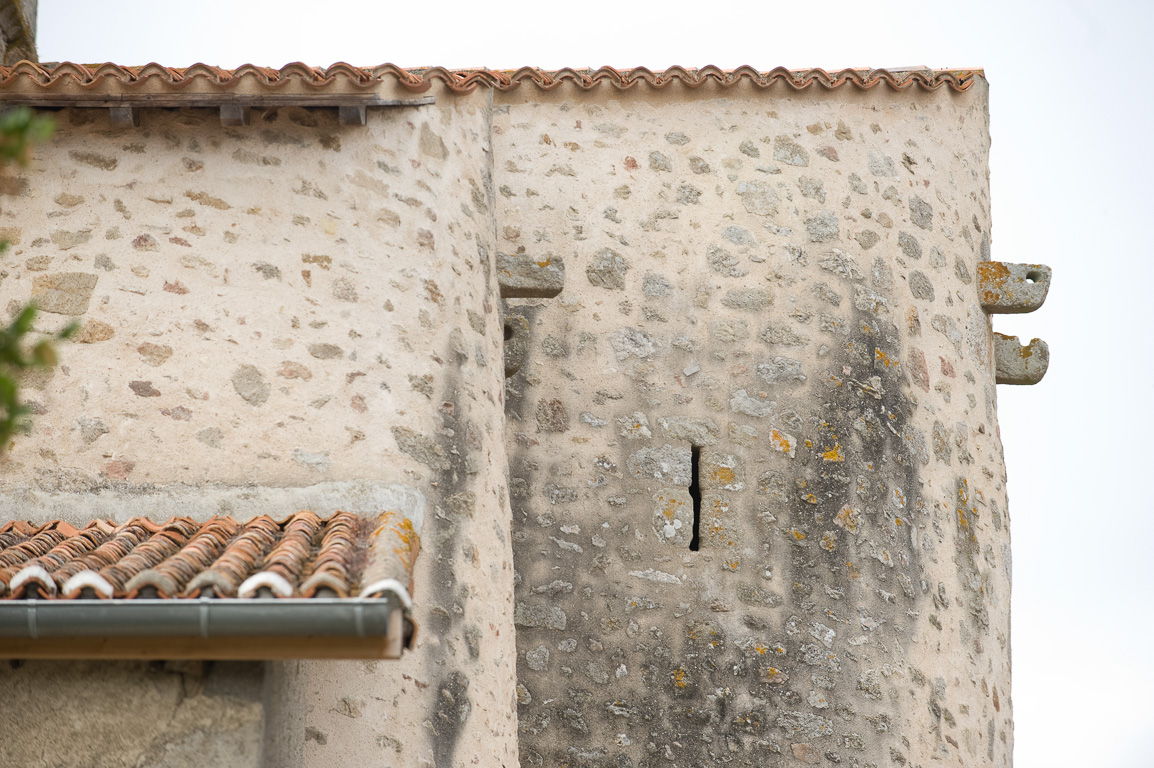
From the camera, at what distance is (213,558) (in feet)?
14.2

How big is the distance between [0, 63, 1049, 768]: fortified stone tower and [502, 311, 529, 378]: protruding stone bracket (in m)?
0.04

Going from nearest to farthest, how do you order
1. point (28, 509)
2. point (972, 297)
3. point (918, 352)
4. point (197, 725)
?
point (197, 725)
point (28, 509)
point (918, 352)
point (972, 297)

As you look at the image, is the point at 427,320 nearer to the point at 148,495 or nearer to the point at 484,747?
the point at 148,495

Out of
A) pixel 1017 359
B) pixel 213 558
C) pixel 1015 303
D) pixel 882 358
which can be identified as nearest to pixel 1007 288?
pixel 1015 303

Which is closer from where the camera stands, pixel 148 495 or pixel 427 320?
pixel 148 495

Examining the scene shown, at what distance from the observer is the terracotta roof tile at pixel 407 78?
5.51m

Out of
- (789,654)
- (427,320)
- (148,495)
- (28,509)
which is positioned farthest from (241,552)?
(789,654)

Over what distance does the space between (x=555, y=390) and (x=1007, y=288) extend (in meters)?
3.17

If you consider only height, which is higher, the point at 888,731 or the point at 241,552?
the point at 241,552

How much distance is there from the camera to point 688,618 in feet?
23.3

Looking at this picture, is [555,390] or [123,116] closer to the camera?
[123,116]

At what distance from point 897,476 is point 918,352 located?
859 mm

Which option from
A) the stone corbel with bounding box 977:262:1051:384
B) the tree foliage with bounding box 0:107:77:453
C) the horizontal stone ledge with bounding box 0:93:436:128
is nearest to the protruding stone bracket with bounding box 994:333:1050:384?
the stone corbel with bounding box 977:262:1051:384

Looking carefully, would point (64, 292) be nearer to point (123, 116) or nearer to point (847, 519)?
point (123, 116)
